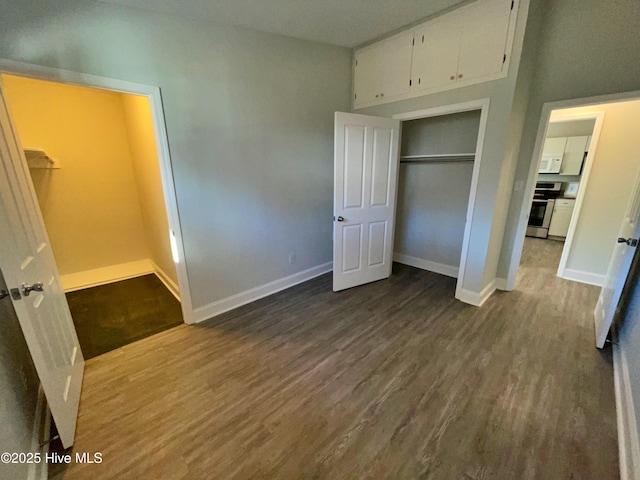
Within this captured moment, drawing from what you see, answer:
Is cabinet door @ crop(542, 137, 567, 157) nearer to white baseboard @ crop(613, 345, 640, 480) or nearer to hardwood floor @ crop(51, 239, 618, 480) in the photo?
hardwood floor @ crop(51, 239, 618, 480)

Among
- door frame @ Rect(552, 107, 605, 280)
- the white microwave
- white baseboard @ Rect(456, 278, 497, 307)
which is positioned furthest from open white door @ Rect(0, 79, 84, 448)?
the white microwave

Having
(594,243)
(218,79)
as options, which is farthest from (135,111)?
(594,243)

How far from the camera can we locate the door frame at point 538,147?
7.25 ft

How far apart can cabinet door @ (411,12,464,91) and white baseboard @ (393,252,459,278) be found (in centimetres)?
227

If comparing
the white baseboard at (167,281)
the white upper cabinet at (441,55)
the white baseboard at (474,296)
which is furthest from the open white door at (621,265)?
the white baseboard at (167,281)

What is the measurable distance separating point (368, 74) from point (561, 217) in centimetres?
497

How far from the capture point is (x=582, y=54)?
2309 millimetres

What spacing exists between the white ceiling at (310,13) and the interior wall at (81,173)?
2.12 metres

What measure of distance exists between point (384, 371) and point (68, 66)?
3.02 meters

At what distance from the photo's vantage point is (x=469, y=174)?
322 cm

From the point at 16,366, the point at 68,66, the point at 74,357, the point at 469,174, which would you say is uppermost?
the point at 68,66

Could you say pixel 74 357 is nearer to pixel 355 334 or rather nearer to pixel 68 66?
pixel 68 66

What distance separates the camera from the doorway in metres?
2.77

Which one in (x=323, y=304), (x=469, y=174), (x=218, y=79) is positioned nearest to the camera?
(x=218, y=79)
